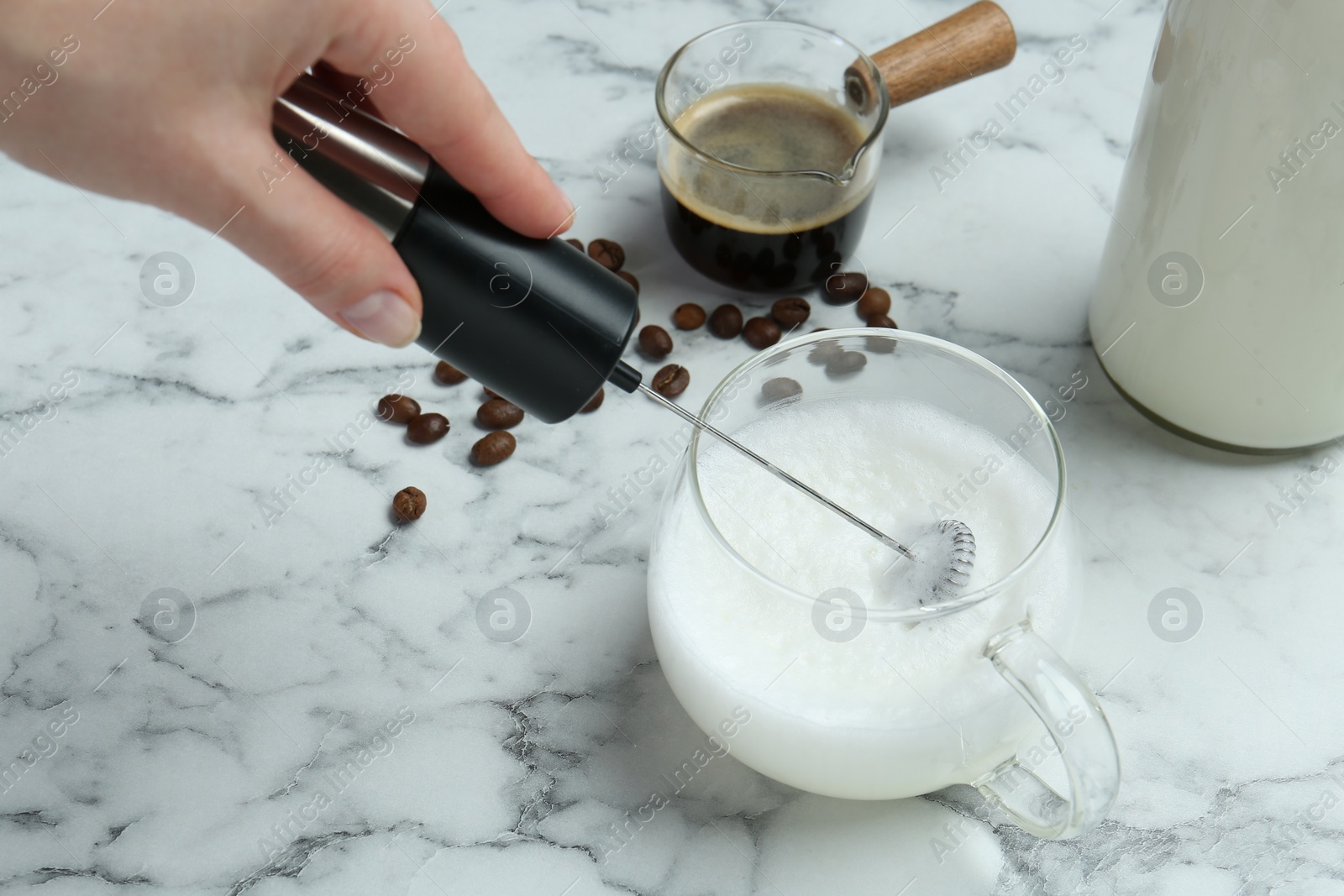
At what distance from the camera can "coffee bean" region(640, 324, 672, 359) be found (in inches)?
48.4

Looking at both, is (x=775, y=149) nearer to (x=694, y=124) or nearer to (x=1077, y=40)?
(x=694, y=124)

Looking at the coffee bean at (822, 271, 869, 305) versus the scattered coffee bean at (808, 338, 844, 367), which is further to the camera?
the coffee bean at (822, 271, 869, 305)

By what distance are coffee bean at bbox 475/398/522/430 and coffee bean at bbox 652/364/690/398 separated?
0.14m

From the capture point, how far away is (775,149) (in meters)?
1.30

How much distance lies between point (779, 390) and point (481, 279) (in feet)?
0.90

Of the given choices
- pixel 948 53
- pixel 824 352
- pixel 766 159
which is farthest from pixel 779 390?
pixel 948 53

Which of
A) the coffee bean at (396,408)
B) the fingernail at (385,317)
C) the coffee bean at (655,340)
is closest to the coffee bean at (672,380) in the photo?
the coffee bean at (655,340)

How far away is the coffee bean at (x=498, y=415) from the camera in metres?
1.17

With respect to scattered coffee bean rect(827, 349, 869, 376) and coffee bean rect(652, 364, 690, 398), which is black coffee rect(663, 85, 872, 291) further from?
scattered coffee bean rect(827, 349, 869, 376)

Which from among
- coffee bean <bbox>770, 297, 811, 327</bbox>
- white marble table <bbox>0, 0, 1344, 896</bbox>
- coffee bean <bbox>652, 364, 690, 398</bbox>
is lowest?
white marble table <bbox>0, 0, 1344, 896</bbox>

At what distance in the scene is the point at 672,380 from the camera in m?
1.21

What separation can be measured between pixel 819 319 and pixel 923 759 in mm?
589

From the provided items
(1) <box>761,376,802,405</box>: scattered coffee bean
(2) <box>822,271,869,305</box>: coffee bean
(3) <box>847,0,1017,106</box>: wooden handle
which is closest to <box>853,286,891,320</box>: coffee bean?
(2) <box>822,271,869,305</box>: coffee bean

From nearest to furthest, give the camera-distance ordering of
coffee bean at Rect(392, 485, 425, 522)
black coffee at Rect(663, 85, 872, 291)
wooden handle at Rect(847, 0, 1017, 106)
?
coffee bean at Rect(392, 485, 425, 522) < black coffee at Rect(663, 85, 872, 291) < wooden handle at Rect(847, 0, 1017, 106)
